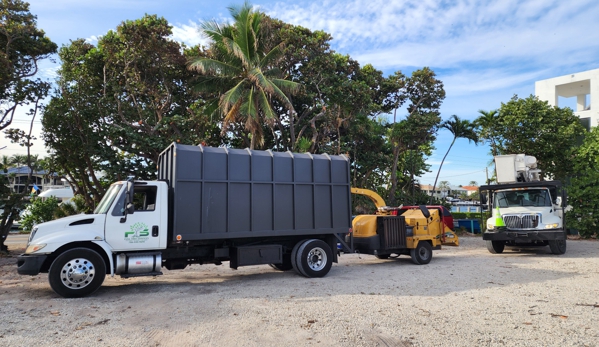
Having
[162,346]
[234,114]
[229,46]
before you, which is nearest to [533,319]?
[162,346]

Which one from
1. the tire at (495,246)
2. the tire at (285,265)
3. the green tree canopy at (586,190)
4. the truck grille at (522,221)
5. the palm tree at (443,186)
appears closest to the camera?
the tire at (285,265)

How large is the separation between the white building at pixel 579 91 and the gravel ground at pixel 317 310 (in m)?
22.0

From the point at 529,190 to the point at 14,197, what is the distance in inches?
740

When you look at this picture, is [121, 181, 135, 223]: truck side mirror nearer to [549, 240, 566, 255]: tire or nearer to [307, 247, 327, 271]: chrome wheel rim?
[307, 247, 327, 271]: chrome wheel rim

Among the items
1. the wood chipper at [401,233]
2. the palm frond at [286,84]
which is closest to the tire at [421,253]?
the wood chipper at [401,233]

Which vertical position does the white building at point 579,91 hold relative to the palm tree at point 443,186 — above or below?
above

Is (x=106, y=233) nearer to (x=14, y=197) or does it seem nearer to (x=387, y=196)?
(x=14, y=197)

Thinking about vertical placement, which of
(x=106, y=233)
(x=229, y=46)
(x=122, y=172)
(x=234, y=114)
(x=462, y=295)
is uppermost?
(x=229, y=46)

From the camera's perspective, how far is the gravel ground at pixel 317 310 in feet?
18.0

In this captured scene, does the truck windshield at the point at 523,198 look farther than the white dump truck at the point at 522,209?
Yes

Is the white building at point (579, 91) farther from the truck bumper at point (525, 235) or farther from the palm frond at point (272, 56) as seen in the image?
the palm frond at point (272, 56)

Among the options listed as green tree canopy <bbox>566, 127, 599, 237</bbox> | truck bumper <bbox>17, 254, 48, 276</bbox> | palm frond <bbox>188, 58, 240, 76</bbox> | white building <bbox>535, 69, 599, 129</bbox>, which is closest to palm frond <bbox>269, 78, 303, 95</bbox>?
palm frond <bbox>188, 58, 240, 76</bbox>

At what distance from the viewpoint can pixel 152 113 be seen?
806 inches

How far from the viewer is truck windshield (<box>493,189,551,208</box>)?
48.8 feet
